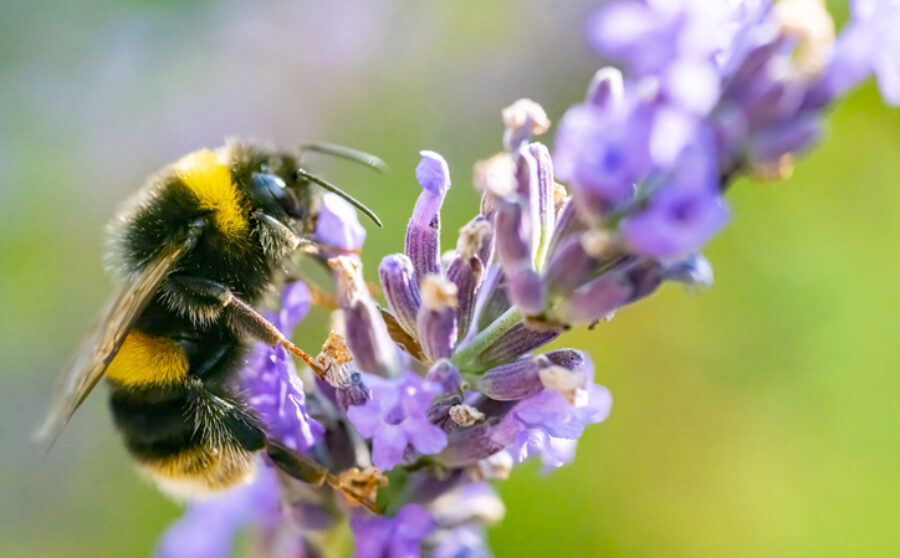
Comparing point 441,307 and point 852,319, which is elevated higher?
point 441,307

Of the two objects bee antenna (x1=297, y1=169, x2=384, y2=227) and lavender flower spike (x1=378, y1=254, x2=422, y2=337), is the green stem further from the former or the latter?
bee antenna (x1=297, y1=169, x2=384, y2=227)

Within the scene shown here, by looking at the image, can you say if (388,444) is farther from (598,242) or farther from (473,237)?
(598,242)

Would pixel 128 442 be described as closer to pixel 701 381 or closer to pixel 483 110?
pixel 701 381

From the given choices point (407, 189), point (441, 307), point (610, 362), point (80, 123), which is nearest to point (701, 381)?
point (610, 362)

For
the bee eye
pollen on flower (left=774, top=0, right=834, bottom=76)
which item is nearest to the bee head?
the bee eye

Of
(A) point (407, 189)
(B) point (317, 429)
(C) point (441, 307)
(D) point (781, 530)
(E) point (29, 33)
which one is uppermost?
(E) point (29, 33)

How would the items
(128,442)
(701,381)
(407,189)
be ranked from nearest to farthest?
(128,442), (701,381), (407,189)

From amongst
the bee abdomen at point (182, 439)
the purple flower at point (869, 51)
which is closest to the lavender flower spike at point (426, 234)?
the bee abdomen at point (182, 439)
